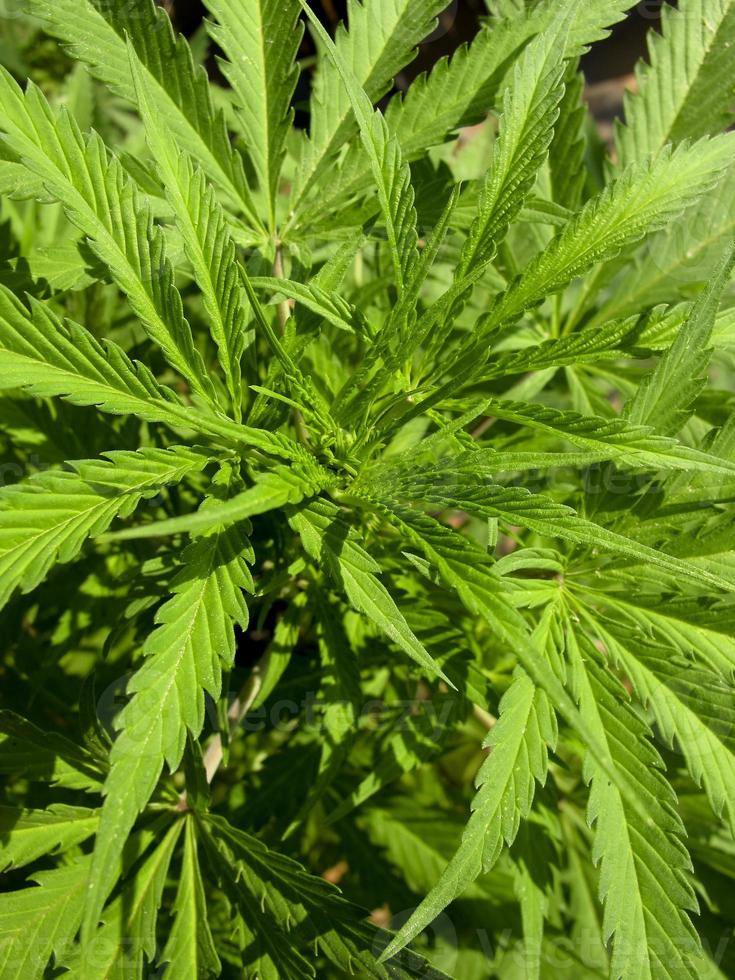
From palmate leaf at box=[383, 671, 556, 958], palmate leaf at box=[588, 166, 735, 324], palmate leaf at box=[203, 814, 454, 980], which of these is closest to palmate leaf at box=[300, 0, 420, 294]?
palmate leaf at box=[383, 671, 556, 958]

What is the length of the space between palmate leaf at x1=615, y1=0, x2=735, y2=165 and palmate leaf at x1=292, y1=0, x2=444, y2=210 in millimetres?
380

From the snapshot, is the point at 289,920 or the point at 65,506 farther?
the point at 289,920

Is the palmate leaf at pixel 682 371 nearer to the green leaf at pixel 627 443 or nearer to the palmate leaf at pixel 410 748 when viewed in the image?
the green leaf at pixel 627 443

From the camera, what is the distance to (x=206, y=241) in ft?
2.64

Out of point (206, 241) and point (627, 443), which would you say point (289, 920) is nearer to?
point (627, 443)

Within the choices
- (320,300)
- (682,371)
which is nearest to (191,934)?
(320,300)

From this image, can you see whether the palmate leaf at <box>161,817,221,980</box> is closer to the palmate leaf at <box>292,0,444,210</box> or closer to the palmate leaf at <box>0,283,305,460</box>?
the palmate leaf at <box>0,283,305,460</box>

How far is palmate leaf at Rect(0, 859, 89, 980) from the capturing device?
886 millimetres

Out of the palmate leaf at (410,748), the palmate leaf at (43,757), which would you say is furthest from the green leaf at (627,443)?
the palmate leaf at (43,757)

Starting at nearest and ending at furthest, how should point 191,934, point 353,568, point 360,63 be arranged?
point 353,568 < point 191,934 < point 360,63

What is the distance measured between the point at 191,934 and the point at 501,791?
1.60 ft

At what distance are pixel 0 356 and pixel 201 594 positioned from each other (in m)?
0.31

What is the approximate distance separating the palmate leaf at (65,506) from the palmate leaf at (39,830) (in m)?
0.43

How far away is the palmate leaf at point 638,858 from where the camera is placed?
775mm
